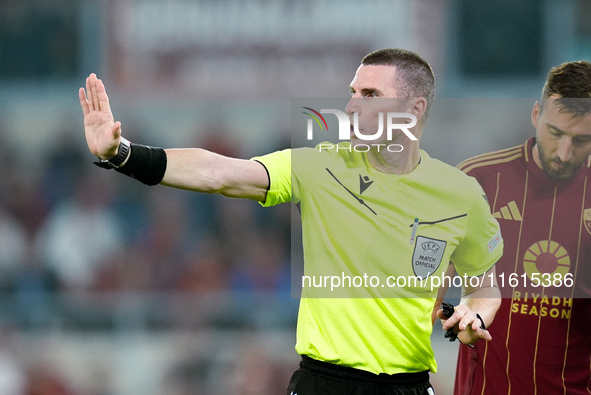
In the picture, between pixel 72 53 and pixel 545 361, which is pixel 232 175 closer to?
pixel 545 361

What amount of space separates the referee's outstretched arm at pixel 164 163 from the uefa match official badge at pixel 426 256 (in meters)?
0.77

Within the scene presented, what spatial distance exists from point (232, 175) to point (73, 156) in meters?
6.84

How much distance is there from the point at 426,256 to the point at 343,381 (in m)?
0.69

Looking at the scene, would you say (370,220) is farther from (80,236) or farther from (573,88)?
(80,236)

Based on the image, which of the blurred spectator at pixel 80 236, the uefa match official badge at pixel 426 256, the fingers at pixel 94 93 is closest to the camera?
the fingers at pixel 94 93


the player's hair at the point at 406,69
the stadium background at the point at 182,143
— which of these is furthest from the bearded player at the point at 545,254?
the stadium background at the point at 182,143

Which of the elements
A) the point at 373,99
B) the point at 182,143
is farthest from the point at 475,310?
the point at 182,143

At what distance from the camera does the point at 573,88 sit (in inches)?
192

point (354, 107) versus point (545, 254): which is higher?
point (354, 107)

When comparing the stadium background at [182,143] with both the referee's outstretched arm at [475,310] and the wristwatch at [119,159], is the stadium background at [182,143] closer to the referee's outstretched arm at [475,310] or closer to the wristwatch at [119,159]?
the referee's outstretched arm at [475,310]

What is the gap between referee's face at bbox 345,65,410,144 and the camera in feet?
14.1

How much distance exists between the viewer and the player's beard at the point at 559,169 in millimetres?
4961

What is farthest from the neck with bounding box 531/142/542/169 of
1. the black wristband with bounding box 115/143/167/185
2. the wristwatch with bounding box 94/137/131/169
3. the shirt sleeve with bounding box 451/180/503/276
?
the wristwatch with bounding box 94/137/131/169

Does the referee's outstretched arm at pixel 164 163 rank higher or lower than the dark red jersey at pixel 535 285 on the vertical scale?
higher
